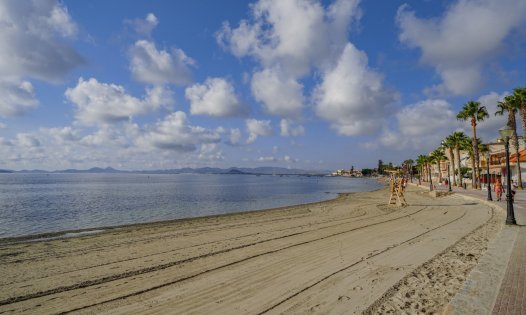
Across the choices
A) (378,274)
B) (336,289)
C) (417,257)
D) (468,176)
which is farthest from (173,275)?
(468,176)

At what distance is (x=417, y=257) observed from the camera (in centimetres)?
948

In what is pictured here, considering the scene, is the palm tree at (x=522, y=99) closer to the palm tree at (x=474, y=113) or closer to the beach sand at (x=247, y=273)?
the palm tree at (x=474, y=113)

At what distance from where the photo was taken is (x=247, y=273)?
27.4ft

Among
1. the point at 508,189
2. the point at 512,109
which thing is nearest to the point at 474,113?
the point at 512,109

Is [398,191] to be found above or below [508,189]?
below

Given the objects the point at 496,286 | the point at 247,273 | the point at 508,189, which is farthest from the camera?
the point at 508,189

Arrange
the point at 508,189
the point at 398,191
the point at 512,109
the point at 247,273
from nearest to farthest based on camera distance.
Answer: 1. the point at 247,273
2. the point at 508,189
3. the point at 398,191
4. the point at 512,109

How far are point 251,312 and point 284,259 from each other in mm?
3934

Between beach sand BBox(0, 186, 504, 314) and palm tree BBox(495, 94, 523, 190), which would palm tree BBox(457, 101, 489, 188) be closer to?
palm tree BBox(495, 94, 523, 190)

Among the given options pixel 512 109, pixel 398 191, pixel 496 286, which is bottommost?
pixel 496 286

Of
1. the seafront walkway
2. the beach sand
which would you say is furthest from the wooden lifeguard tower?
the seafront walkway

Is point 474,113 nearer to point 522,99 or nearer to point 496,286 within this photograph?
point 522,99

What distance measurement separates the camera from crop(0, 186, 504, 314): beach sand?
6.30 metres

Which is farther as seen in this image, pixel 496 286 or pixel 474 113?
pixel 474 113
